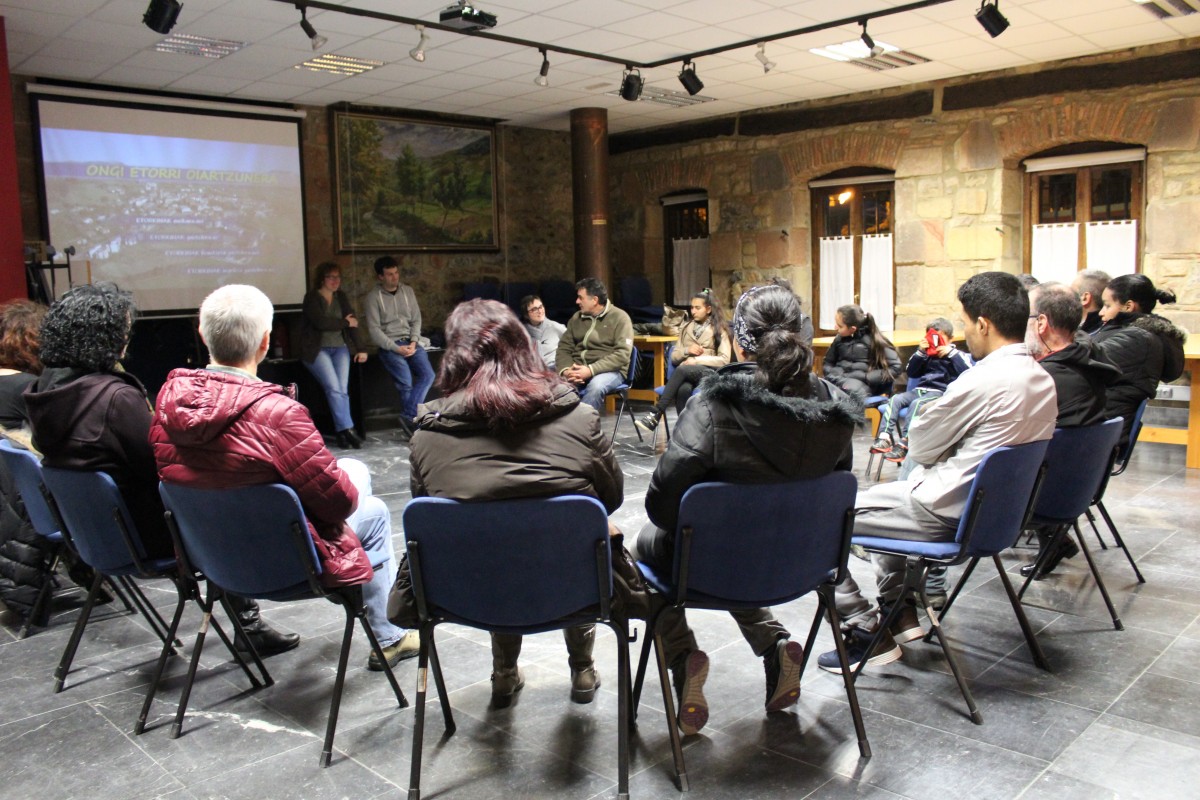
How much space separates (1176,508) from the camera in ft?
16.2

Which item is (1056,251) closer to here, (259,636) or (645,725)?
(645,725)

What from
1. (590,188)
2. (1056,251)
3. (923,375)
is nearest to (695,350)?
(923,375)

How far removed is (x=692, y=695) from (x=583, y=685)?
0.41 metres

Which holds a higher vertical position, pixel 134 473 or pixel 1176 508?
pixel 134 473

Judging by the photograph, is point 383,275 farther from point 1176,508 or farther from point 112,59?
point 1176,508

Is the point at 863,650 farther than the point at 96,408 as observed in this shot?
Yes

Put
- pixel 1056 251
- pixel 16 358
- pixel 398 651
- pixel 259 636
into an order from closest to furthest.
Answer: pixel 398 651
pixel 259 636
pixel 16 358
pixel 1056 251

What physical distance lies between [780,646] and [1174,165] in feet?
20.9

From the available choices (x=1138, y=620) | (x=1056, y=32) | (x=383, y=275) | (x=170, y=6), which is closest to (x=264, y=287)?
(x=383, y=275)

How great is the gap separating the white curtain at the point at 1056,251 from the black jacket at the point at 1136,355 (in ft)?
11.3

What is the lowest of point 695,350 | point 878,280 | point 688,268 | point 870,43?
point 695,350

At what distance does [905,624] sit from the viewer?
2.99m

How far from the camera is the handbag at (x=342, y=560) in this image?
2529mm

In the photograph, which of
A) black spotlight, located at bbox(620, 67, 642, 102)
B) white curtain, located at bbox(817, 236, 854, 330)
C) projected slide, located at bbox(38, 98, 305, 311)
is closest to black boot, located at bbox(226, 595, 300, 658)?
black spotlight, located at bbox(620, 67, 642, 102)
